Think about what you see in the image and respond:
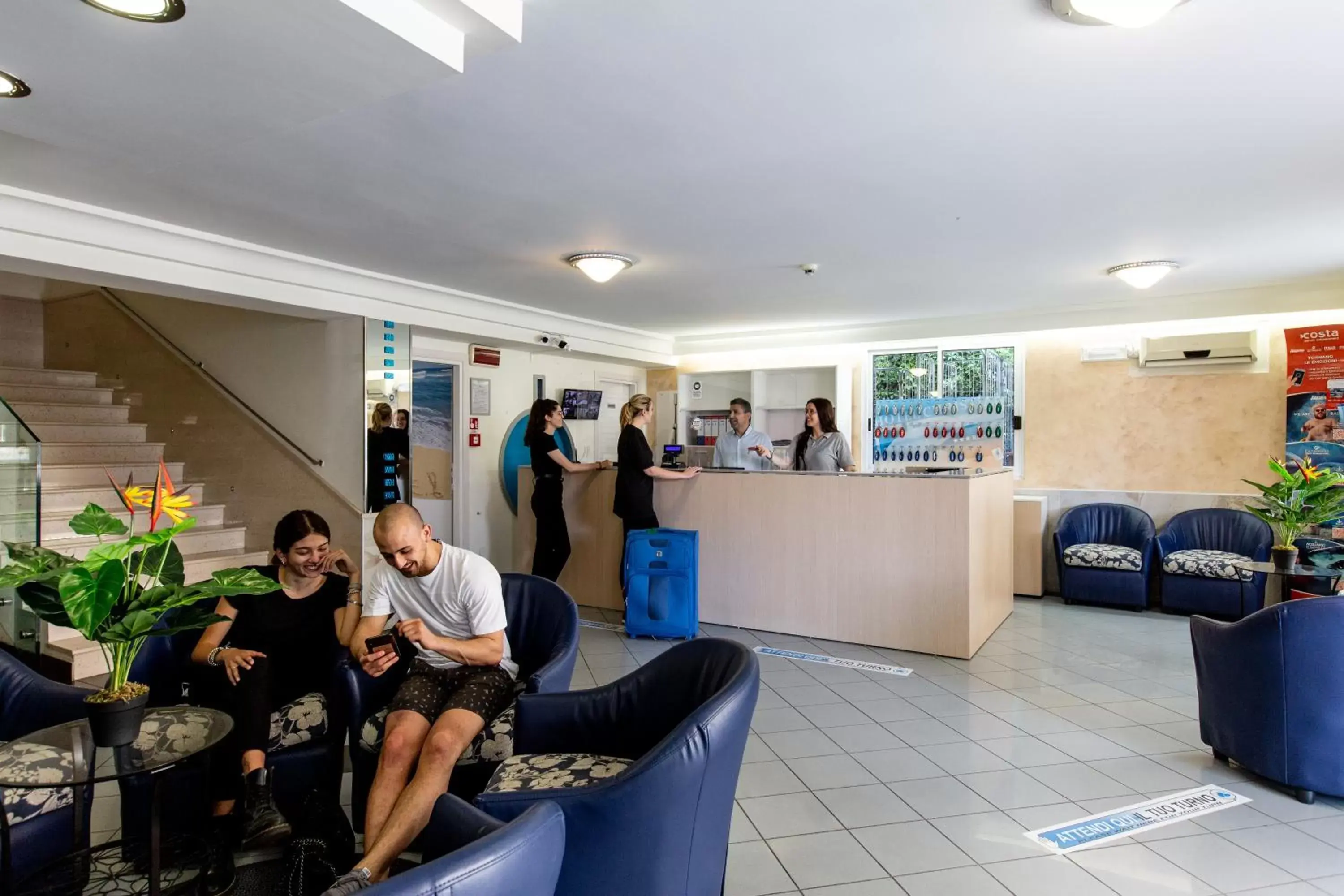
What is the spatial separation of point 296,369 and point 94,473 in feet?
5.85

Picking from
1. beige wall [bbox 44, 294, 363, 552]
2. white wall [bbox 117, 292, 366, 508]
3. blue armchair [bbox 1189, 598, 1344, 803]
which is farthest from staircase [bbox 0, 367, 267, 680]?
blue armchair [bbox 1189, 598, 1344, 803]

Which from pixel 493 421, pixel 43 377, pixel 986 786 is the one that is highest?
pixel 43 377

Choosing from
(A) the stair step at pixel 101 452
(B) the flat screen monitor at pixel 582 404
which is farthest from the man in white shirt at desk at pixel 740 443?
(A) the stair step at pixel 101 452

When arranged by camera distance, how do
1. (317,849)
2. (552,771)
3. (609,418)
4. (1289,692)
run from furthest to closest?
(609,418) < (1289,692) < (317,849) < (552,771)

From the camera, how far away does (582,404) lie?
862cm

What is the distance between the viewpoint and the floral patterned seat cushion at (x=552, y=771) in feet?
6.88

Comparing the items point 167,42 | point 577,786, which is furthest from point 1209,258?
point 167,42

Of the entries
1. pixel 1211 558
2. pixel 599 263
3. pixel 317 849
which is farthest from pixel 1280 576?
pixel 317 849

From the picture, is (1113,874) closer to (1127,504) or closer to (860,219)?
(860,219)

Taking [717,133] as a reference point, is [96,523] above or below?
below

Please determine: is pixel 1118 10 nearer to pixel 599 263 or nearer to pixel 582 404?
pixel 599 263

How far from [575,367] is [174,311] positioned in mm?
3862

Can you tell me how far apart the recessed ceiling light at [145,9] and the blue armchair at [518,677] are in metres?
2.03

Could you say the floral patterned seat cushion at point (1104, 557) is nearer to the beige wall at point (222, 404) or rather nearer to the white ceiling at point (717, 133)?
the white ceiling at point (717, 133)
